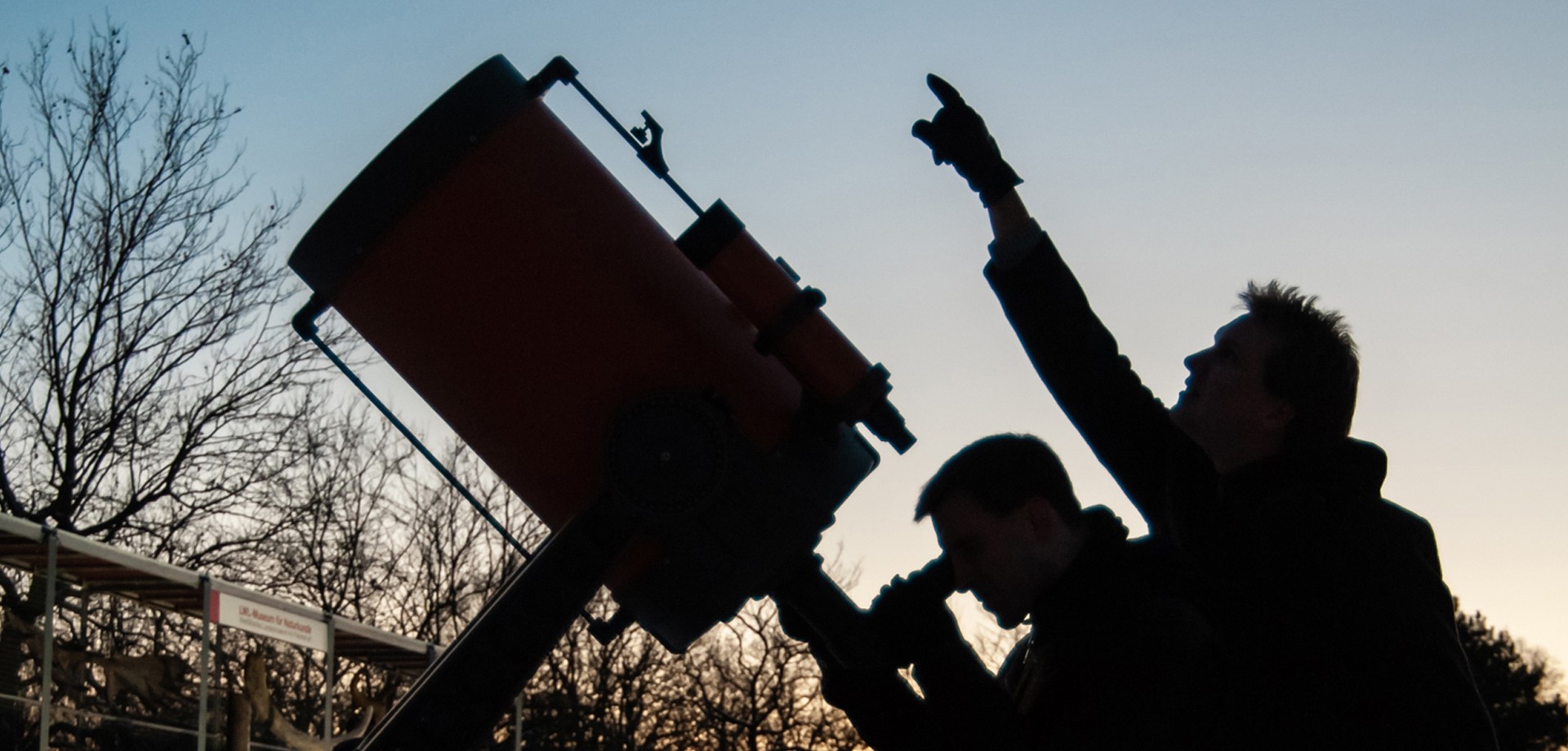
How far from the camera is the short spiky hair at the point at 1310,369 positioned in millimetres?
2543

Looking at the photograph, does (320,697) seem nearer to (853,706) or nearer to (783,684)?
(783,684)

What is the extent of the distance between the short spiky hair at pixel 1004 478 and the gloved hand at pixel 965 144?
0.50 m

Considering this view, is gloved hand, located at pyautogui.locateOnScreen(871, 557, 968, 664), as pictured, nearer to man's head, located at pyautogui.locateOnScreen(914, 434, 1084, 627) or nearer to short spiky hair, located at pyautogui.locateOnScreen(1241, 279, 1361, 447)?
man's head, located at pyautogui.locateOnScreen(914, 434, 1084, 627)

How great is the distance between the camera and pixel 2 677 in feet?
28.2

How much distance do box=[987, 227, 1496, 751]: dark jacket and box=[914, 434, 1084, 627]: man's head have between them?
5.6 inches

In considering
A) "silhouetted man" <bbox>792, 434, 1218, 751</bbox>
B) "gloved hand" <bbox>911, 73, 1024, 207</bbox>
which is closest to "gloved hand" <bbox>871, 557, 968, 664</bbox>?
"silhouetted man" <bbox>792, 434, 1218, 751</bbox>

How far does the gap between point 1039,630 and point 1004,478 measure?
29 cm

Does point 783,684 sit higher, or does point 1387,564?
point 783,684

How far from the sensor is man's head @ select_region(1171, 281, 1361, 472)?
2547 mm

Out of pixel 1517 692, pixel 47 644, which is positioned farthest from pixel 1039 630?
pixel 1517 692

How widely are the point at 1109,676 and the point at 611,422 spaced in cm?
116

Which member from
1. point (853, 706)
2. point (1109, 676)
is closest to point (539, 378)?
point (853, 706)

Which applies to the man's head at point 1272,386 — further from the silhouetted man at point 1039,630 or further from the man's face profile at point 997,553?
the man's face profile at point 997,553

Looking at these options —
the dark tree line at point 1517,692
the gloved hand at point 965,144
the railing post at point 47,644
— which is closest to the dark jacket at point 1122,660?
the gloved hand at point 965,144
